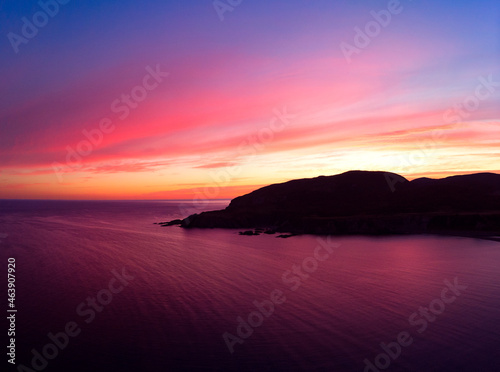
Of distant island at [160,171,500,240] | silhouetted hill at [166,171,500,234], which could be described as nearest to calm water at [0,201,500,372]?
distant island at [160,171,500,240]

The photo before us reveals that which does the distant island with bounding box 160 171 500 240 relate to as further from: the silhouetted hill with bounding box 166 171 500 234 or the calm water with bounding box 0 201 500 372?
the calm water with bounding box 0 201 500 372

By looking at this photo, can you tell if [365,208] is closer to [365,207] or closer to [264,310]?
[365,207]

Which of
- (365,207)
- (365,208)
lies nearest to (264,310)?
(365,208)

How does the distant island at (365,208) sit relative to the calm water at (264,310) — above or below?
above

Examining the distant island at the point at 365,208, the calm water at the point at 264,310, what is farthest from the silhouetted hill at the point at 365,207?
the calm water at the point at 264,310

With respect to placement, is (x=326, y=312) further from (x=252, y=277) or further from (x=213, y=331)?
(x=252, y=277)

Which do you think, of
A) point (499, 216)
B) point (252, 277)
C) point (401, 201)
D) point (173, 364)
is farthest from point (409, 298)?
point (401, 201)

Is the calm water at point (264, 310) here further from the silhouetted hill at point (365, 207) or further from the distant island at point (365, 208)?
the silhouetted hill at point (365, 207)

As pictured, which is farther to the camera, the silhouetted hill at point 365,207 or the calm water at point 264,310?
the silhouetted hill at point 365,207
